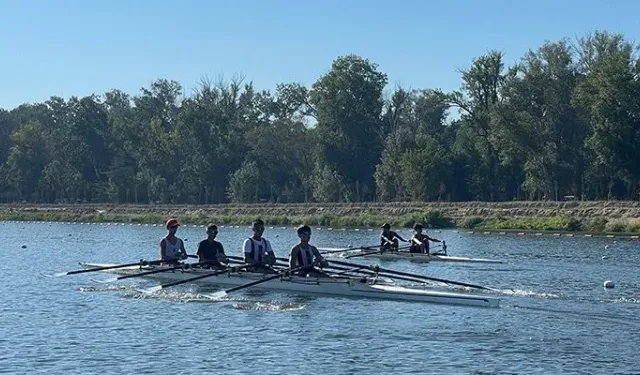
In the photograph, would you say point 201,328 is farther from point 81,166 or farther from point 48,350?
point 81,166

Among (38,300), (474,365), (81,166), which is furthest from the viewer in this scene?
(81,166)

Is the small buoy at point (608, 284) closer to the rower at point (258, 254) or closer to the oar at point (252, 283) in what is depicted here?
the oar at point (252, 283)

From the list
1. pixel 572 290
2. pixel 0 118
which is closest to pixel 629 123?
pixel 572 290

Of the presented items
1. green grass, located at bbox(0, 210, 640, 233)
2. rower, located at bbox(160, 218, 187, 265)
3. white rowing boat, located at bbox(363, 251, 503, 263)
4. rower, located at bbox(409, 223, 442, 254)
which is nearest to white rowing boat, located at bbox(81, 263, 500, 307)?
rower, located at bbox(160, 218, 187, 265)

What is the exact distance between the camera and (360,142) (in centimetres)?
9756

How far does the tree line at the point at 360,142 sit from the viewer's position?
259ft

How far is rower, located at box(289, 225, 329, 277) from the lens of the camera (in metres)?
26.4

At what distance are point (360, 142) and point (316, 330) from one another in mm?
76951

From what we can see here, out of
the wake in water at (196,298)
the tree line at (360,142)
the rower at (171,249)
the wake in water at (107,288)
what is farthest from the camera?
the tree line at (360,142)

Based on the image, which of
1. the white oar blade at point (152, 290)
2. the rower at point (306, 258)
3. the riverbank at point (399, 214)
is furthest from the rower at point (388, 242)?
the riverbank at point (399, 214)

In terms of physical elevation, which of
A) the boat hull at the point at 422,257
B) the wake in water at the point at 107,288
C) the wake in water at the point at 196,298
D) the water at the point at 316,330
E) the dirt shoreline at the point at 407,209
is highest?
the dirt shoreline at the point at 407,209

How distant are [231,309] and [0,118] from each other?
5161 inches

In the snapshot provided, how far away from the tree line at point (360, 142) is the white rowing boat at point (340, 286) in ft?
164

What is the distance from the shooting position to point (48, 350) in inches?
747
